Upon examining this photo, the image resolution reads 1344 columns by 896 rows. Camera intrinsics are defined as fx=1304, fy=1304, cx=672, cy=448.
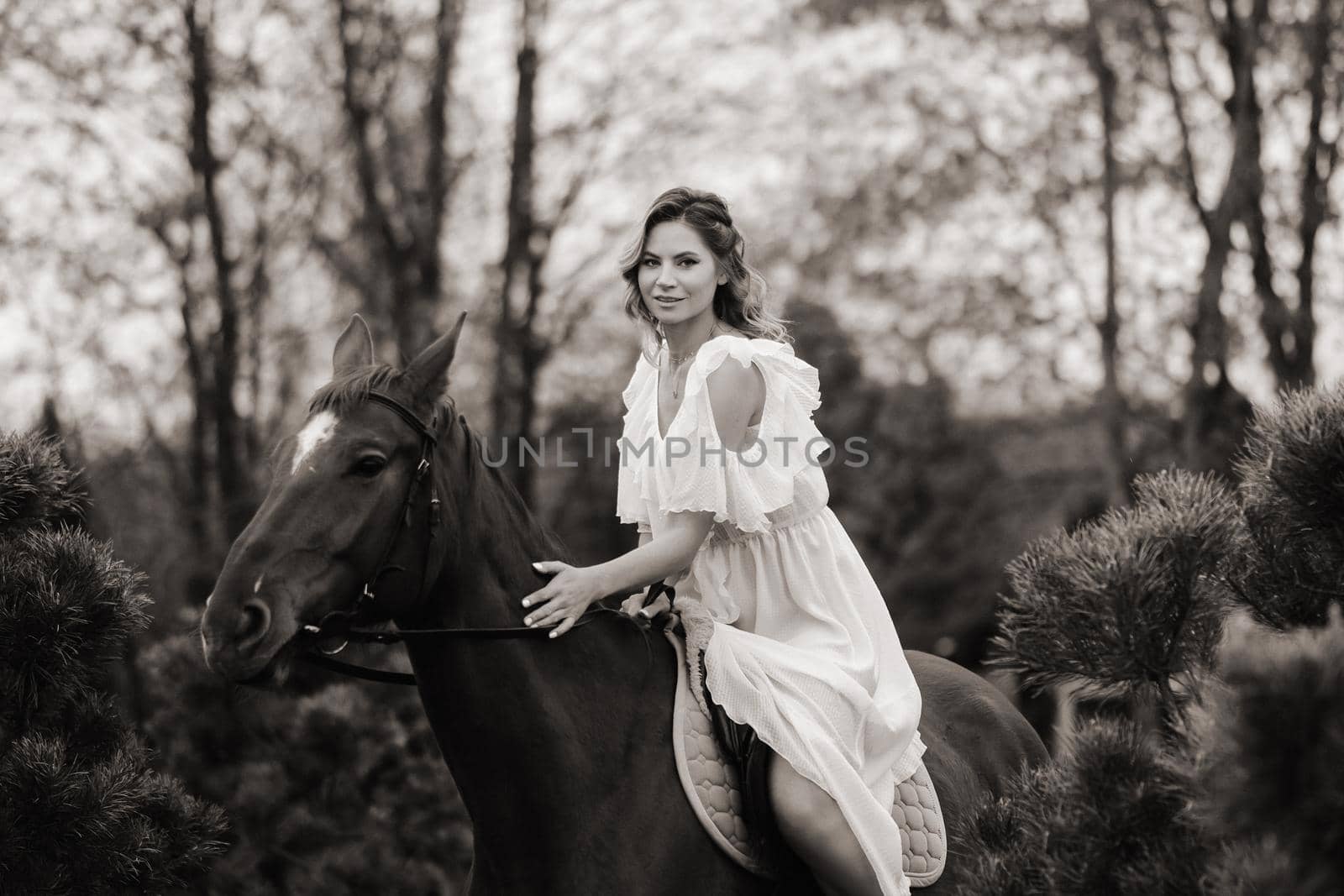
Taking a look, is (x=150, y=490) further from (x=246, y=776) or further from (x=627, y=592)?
(x=627, y=592)

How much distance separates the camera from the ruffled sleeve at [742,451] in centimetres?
342

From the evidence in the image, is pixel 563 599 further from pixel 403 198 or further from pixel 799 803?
pixel 403 198

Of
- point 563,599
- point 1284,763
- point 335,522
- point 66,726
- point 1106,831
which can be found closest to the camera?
point 1284,763

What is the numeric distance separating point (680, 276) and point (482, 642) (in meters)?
1.19

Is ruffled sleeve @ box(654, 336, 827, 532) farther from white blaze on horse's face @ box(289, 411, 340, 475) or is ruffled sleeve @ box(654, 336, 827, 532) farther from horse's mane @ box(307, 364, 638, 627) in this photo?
white blaze on horse's face @ box(289, 411, 340, 475)

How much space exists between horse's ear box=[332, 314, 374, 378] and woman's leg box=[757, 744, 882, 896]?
63.2 inches

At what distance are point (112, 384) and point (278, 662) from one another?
12167 mm

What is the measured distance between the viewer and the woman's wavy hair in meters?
3.80

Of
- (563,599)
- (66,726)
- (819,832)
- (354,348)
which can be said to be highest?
(354,348)

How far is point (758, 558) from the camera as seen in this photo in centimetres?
365

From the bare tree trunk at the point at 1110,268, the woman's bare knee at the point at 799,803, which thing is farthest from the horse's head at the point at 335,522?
the bare tree trunk at the point at 1110,268

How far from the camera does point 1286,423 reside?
309 centimetres

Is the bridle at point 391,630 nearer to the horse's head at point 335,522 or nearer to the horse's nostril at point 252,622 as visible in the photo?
the horse's head at point 335,522

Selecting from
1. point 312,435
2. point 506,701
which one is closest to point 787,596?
point 506,701
